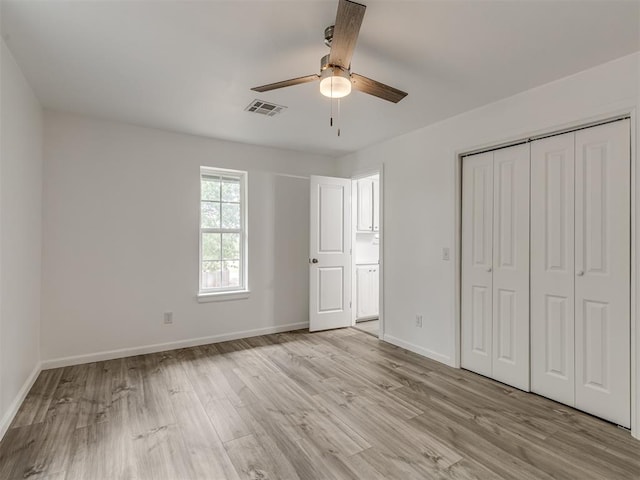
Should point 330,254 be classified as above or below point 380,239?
below

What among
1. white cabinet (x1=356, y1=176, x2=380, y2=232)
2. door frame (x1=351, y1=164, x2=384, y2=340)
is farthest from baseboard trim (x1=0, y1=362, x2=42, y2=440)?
white cabinet (x1=356, y1=176, x2=380, y2=232)

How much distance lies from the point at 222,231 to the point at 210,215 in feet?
0.81

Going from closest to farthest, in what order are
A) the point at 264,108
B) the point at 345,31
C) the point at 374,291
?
the point at 345,31
the point at 264,108
the point at 374,291

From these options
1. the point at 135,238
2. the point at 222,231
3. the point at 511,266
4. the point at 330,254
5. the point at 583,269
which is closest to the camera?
the point at 583,269

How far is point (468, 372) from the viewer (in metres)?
3.21

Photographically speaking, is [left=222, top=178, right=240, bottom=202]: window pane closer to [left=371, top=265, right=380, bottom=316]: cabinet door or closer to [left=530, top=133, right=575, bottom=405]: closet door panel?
[left=371, top=265, right=380, bottom=316]: cabinet door

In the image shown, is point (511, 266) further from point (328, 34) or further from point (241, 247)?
point (241, 247)

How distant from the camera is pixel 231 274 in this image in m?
4.36

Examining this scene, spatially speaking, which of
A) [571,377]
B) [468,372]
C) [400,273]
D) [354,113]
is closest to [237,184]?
[354,113]

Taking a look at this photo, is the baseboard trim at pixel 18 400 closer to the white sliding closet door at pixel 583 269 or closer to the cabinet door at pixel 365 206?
the white sliding closet door at pixel 583 269

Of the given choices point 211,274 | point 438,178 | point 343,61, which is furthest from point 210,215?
point 343,61

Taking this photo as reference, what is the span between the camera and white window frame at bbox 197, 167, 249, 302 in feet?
13.3

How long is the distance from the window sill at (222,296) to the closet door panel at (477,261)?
2589mm

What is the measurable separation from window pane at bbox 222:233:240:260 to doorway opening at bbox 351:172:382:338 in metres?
1.72
